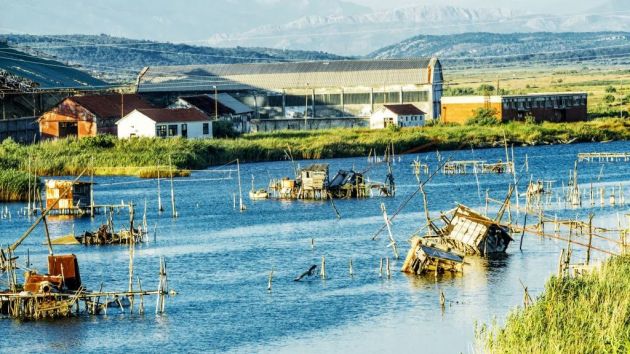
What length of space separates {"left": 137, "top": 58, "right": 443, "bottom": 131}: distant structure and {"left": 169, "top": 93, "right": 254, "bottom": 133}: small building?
1332 mm

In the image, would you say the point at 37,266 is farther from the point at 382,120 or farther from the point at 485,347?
the point at 382,120

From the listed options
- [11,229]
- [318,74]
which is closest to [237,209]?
[11,229]

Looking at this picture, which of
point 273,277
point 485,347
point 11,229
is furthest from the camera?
point 11,229

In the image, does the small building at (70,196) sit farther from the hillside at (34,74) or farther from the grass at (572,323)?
the hillside at (34,74)

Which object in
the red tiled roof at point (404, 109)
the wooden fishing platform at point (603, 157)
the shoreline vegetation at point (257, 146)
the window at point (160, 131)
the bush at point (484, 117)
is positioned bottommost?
the wooden fishing platform at point (603, 157)

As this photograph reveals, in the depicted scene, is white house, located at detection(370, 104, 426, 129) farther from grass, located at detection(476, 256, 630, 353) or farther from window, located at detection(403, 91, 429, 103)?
grass, located at detection(476, 256, 630, 353)

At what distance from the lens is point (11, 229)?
5050cm

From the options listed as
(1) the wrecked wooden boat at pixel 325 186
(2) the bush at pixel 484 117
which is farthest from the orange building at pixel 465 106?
(1) the wrecked wooden boat at pixel 325 186

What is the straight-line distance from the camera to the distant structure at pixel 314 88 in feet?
358

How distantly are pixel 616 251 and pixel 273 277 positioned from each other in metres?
10.3

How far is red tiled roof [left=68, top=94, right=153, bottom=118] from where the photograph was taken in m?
90.7

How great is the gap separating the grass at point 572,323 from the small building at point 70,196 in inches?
1127

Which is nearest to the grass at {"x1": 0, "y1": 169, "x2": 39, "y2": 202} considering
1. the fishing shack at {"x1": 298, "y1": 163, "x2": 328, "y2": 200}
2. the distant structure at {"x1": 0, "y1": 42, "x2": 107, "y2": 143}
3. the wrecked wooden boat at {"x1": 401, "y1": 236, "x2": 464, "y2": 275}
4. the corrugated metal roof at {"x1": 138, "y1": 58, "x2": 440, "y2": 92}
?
the fishing shack at {"x1": 298, "y1": 163, "x2": 328, "y2": 200}

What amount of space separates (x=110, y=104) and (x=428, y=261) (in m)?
59.0
